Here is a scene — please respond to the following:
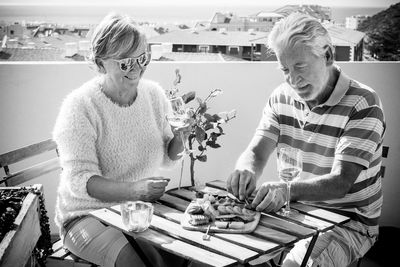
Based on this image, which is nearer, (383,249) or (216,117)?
(216,117)

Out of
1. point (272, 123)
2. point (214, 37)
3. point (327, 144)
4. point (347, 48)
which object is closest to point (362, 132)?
point (327, 144)

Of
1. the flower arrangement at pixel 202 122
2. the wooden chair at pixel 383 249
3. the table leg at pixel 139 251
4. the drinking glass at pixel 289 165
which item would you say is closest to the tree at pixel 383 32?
the wooden chair at pixel 383 249

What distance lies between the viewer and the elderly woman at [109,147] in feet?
6.84

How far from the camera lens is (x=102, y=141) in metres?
2.39

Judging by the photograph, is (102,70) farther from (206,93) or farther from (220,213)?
A: (206,93)

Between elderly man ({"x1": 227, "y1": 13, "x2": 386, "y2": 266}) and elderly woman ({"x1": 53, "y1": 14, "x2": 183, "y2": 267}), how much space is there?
18.1 inches

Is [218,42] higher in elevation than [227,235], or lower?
higher

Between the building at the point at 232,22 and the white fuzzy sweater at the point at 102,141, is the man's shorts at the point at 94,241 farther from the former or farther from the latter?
the building at the point at 232,22

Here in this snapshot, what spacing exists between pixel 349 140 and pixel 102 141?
111 cm

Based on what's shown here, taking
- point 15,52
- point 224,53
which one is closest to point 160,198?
point 15,52

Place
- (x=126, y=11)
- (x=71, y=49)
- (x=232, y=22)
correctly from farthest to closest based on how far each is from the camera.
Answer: (x=232, y=22) < (x=71, y=49) < (x=126, y=11)

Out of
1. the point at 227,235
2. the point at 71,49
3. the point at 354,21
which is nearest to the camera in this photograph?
the point at 227,235

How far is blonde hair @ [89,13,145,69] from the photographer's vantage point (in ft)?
7.52

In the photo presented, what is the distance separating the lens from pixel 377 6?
6.65 m
